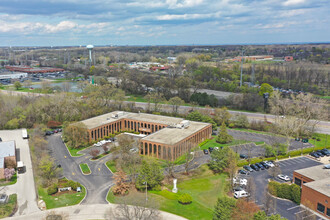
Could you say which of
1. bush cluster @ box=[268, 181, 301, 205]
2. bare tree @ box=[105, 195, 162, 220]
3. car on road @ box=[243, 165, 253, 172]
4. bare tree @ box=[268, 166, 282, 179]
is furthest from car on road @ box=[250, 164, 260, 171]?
bare tree @ box=[105, 195, 162, 220]

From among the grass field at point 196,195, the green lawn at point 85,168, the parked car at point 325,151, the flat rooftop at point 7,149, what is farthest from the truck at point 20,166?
the parked car at point 325,151

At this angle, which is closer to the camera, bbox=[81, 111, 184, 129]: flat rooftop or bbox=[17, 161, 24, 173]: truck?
bbox=[17, 161, 24, 173]: truck

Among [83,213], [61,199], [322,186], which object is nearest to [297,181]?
[322,186]

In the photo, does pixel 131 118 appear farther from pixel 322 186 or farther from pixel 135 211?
pixel 322 186

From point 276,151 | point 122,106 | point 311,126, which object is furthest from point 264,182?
point 122,106

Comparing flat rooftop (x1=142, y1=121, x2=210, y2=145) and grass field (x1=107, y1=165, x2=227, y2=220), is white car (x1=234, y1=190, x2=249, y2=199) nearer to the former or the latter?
grass field (x1=107, y1=165, x2=227, y2=220)

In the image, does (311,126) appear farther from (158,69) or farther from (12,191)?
(158,69)

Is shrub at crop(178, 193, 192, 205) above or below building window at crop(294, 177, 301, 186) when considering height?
below
